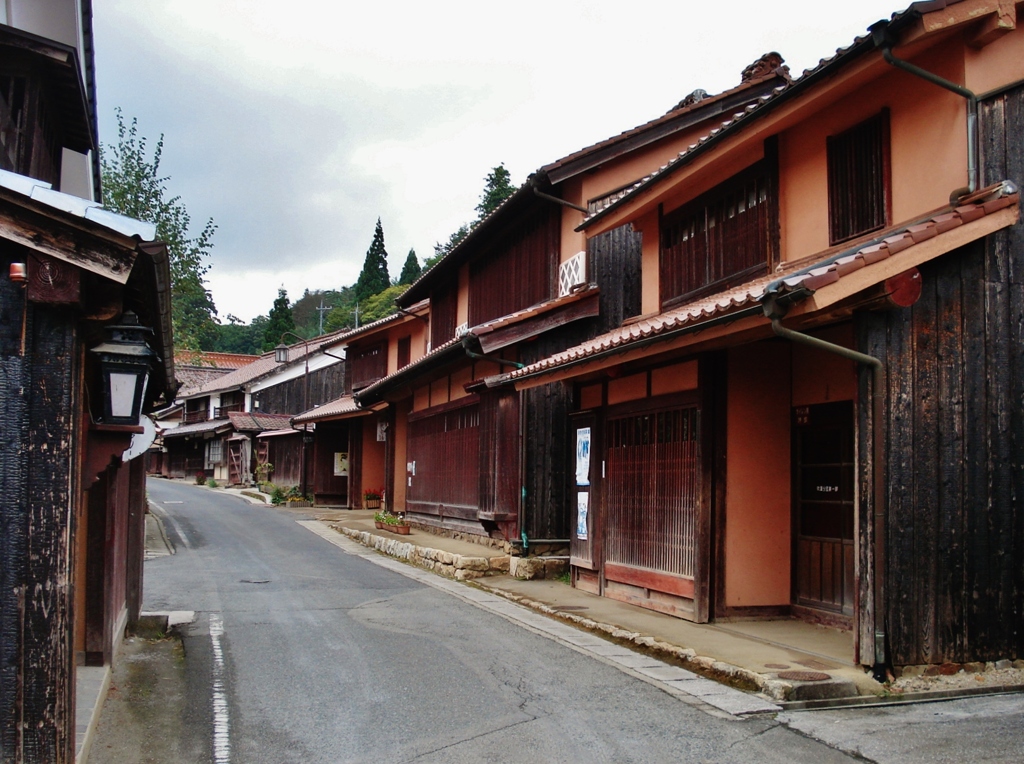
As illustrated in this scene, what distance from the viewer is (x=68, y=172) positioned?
11.5m

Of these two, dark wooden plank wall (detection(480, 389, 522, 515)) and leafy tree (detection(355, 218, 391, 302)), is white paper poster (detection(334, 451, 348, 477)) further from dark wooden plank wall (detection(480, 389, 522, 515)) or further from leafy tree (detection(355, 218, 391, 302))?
leafy tree (detection(355, 218, 391, 302))

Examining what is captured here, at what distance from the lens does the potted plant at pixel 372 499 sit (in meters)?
31.3

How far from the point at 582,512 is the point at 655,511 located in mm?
2229

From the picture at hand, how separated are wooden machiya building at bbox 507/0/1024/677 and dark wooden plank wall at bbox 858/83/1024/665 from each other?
0.06ft

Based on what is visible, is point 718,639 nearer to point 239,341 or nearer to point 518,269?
point 518,269

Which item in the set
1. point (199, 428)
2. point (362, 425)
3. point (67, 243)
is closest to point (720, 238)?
point (67, 243)

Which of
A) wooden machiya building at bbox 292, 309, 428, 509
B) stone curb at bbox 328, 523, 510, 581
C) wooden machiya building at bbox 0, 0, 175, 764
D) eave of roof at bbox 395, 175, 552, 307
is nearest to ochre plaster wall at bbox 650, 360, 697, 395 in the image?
stone curb at bbox 328, 523, 510, 581

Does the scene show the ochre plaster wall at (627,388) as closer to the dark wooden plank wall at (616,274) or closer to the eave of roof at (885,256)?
the dark wooden plank wall at (616,274)

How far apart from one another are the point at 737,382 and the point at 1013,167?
12.5ft

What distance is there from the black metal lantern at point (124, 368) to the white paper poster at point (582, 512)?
843cm

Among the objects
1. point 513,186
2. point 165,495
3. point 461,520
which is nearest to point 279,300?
point 513,186

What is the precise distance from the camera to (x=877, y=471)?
7.66 m

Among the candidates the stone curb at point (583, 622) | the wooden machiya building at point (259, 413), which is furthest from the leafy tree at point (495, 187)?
the stone curb at point (583, 622)

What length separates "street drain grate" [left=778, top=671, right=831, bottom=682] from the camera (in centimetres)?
747
